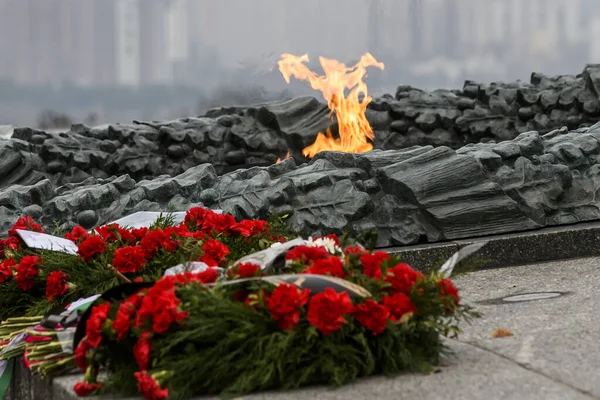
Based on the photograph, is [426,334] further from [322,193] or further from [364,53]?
[364,53]

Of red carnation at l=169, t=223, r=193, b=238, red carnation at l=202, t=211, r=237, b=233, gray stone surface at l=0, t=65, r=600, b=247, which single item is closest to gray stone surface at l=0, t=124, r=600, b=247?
gray stone surface at l=0, t=65, r=600, b=247

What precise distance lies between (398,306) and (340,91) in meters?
6.16

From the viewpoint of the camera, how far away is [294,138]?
9102 mm

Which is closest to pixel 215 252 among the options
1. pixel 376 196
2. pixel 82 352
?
pixel 82 352

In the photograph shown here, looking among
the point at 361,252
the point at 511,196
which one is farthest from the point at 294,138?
the point at 361,252

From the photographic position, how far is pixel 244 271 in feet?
10.5

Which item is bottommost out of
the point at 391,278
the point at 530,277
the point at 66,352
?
the point at 530,277

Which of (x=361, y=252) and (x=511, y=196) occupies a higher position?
(x=361, y=252)

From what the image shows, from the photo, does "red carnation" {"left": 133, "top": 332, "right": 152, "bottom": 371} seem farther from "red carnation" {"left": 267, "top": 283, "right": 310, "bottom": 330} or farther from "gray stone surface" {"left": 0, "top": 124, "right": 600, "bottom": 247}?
"gray stone surface" {"left": 0, "top": 124, "right": 600, "bottom": 247}

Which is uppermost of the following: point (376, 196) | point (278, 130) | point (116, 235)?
point (116, 235)

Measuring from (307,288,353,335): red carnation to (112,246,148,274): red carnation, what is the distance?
4.24 feet

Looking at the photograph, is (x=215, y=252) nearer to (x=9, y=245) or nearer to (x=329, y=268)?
(x=329, y=268)

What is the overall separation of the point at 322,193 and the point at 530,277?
4.28ft

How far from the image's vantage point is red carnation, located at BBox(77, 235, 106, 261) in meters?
4.12
